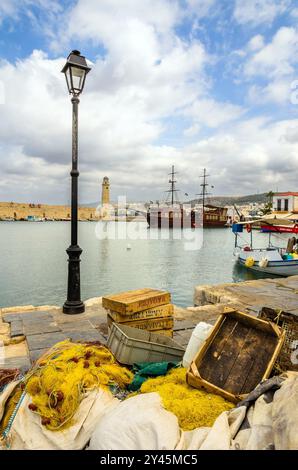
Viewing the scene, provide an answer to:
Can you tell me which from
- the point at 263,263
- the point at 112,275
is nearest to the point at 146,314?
the point at 263,263

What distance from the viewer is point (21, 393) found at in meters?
3.21

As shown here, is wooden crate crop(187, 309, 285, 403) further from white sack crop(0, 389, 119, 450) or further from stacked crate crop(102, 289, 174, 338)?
stacked crate crop(102, 289, 174, 338)

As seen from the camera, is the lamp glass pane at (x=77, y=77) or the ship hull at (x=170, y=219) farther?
the ship hull at (x=170, y=219)

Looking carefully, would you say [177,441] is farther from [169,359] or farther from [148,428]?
[169,359]

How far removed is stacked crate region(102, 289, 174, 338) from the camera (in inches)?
179

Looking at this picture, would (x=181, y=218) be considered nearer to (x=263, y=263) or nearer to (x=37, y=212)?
(x=263, y=263)

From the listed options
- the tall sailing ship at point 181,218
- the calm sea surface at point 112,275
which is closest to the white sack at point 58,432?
the calm sea surface at point 112,275

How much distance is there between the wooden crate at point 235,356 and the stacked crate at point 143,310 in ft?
3.91

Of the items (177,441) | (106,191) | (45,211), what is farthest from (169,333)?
(45,211)

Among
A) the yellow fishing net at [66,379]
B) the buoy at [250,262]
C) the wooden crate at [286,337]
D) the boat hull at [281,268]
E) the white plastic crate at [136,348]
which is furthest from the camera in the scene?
the buoy at [250,262]

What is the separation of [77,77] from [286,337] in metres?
5.91

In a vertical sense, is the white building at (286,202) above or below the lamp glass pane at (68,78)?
above

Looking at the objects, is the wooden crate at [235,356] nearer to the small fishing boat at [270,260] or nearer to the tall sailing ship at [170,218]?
the small fishing boat at [270,260]

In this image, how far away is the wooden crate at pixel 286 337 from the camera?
11.3ft
